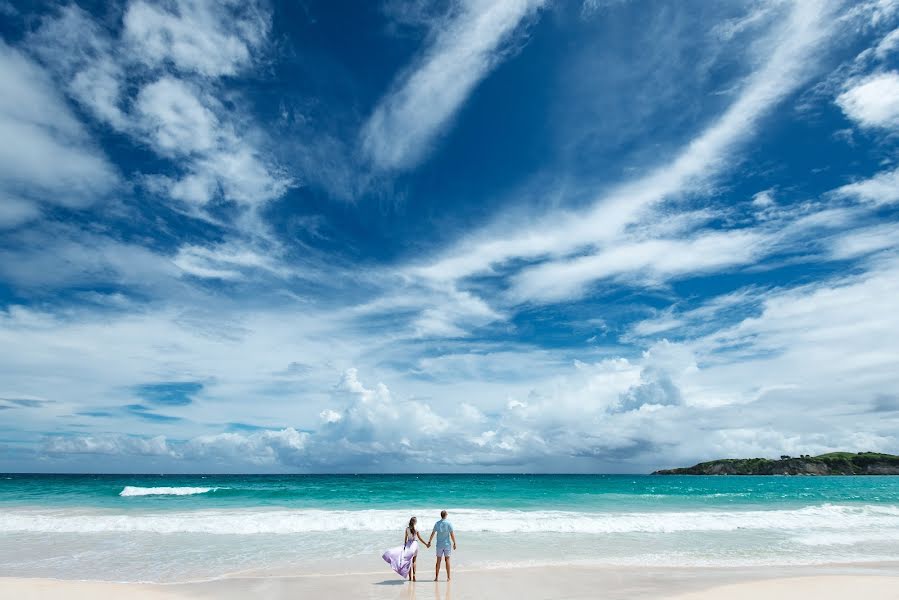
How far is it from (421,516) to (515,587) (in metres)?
18.2

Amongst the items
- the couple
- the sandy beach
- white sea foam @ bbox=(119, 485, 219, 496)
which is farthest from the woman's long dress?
white sea foam @ bbox=(119, 485, 219, 496)

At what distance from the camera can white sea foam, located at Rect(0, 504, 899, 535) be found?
74.8 feet

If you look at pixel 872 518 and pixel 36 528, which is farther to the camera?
pixel 872 518

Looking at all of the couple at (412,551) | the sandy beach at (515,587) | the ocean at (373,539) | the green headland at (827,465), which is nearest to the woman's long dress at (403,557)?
the couple at (412,551)

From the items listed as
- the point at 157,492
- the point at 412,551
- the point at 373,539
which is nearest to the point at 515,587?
the point at 412,551

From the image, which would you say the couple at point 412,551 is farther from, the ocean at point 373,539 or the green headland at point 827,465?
the green headland at point 827,465

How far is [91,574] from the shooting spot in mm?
13438

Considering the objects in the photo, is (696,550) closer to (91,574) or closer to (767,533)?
(767,533)

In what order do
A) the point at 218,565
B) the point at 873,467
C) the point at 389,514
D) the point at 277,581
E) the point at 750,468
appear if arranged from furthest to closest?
the point at 750,468, the point at 873,467, the point at 389,514, the point at 218,565, the point at 277,581

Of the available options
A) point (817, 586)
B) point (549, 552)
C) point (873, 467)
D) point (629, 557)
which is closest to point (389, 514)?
point (549, 552)

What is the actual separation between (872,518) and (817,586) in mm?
23652

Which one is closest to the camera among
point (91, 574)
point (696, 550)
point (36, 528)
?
point (91, 574)

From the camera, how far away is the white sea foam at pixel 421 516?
→ 22.8 meters

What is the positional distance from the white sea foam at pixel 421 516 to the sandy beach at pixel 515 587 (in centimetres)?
993
